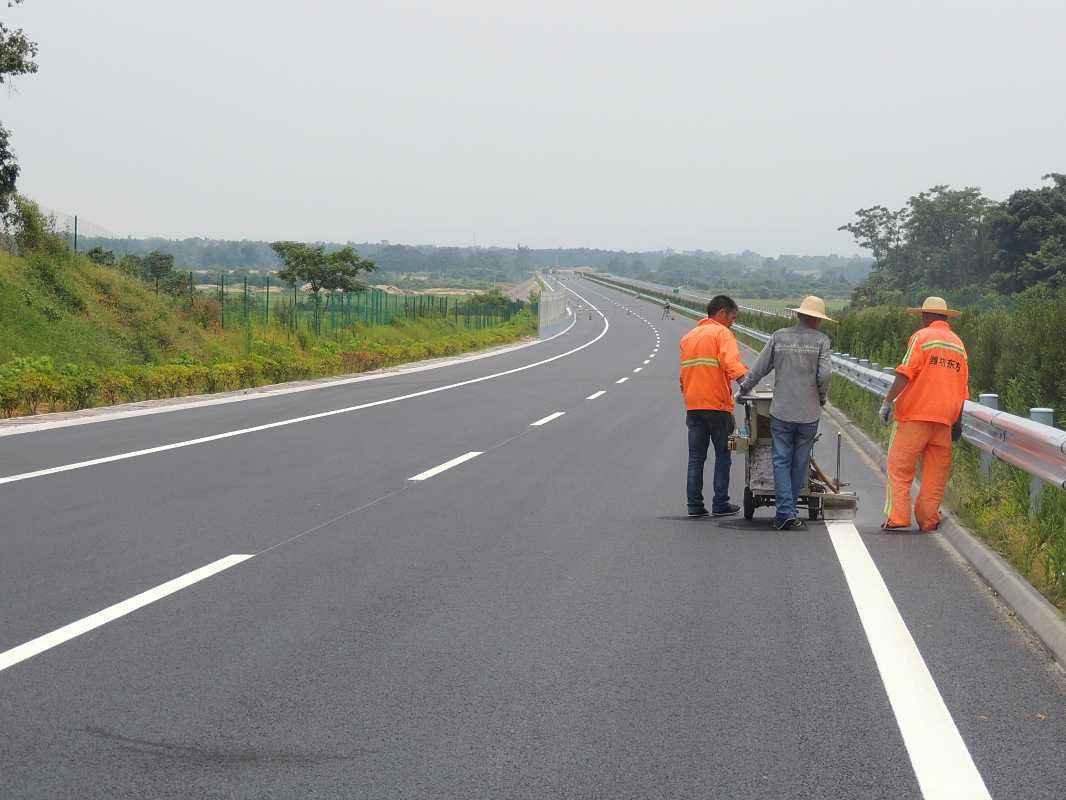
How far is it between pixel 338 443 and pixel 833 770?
1162 centimetres

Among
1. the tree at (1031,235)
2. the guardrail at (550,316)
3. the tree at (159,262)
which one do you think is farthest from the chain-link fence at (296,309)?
the tree at (1031,235)

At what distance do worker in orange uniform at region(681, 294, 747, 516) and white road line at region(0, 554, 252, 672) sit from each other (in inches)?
152

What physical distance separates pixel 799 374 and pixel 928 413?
1.02 m

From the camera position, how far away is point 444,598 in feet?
22.7

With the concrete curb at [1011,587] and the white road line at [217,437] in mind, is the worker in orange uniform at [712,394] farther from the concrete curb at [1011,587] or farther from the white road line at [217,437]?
the white road line at [217,437]

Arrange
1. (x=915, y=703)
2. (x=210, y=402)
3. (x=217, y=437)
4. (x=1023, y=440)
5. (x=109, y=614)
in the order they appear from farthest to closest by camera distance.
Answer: (x=210, y=402)
(x=217, y=437)
(x=1023, y=440)
(x=109, y=614)
(x=915, y=703)

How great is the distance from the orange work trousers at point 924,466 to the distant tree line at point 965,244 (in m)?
66.2

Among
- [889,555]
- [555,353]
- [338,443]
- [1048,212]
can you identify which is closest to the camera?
[889,555]

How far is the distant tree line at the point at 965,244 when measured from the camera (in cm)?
7388

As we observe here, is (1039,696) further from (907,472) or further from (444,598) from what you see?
(907,472)

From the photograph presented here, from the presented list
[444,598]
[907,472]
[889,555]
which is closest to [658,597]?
[444,598]

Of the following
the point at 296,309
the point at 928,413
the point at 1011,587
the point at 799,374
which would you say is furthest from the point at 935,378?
the point at 296,309

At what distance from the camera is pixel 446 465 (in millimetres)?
13258

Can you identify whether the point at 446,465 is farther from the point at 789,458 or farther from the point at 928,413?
the point at 928,413
